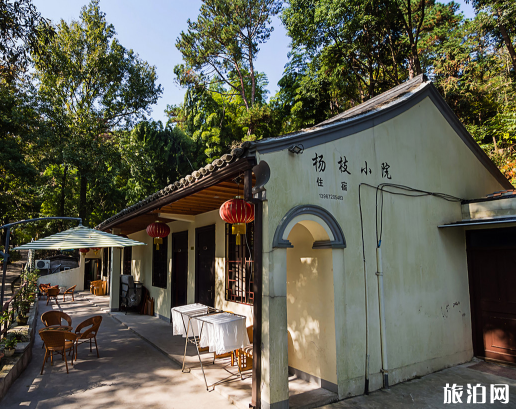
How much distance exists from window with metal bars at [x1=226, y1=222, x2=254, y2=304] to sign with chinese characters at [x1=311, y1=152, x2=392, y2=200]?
2.21 m

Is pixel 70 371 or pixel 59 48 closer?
pixel 70 371

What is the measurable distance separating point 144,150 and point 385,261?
678 inches

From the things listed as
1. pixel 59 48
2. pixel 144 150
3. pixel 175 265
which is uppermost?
pixel 59 48

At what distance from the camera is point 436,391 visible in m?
5.15

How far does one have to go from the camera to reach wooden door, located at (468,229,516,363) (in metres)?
6.40

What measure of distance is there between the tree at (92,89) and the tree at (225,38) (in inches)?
102

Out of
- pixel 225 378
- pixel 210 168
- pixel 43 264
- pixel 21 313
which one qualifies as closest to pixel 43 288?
pixel 43 264

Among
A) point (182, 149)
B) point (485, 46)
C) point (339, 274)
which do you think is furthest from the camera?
point (182, 149)

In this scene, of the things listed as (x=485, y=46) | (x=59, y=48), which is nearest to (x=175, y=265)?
(x=59, y=48)

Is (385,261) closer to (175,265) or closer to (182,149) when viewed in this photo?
(175,265)

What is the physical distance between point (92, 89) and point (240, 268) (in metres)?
17.7

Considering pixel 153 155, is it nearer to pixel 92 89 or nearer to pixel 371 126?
pixel 92 89

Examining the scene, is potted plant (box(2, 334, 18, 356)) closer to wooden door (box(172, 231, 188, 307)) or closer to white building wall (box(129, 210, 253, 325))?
white building wall (box(129, 210, 253, 325))

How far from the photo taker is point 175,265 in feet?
34.6
